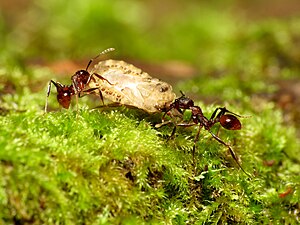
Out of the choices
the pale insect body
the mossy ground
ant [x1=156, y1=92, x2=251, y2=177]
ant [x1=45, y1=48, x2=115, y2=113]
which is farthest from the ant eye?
ant [x1=45, y1=48, x2=115, y2=113]

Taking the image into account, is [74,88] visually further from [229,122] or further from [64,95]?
[229,122]

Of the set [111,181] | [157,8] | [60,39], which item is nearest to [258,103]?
[111,181]

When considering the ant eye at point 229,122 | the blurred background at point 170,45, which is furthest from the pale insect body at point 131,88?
the blurred background at point 170,45

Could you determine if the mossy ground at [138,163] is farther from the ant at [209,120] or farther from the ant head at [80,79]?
the ant head at [80,79]

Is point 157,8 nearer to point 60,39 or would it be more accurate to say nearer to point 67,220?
point 60,39

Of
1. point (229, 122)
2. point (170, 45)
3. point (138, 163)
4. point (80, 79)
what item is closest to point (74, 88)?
point (80, 79)
